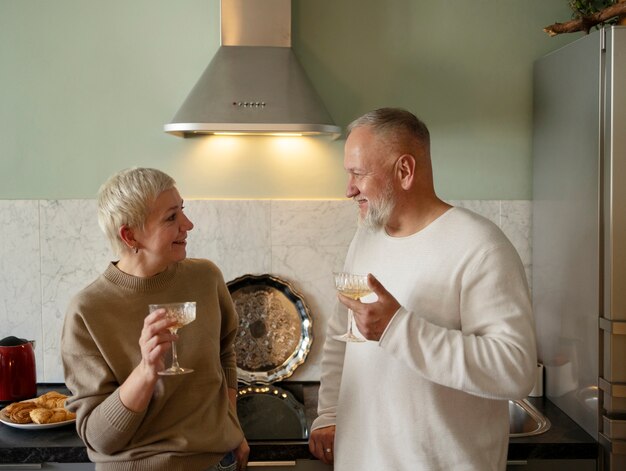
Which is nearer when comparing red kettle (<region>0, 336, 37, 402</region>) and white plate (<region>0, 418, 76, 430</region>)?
white plate (<region>0, 418, 76, 430</region>)

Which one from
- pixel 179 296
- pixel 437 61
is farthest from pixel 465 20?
pixel 179 296

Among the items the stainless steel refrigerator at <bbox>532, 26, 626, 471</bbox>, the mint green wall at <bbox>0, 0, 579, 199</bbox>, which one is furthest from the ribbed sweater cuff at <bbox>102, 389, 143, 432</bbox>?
the stainless steel refrigerator at <bbox>532, 26, 626, 471</bbox>

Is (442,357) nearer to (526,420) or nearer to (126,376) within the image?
(126,376)

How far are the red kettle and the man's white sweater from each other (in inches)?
50.1

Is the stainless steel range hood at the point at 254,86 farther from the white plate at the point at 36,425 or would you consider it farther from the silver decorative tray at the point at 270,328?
the white plate at the point at 36,425

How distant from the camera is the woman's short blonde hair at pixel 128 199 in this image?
1952 millimetres

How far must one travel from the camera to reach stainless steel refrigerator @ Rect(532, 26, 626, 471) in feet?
7.56

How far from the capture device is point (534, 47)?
299 cm

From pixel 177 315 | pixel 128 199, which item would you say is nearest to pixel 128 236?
pixel 128 199

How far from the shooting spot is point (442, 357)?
1.68 m

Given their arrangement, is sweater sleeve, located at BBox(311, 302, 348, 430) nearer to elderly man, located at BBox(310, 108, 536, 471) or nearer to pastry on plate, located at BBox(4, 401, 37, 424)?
elderly man, located at BBox(310, 108, 536, 471)

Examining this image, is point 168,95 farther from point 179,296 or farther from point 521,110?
point 521,110

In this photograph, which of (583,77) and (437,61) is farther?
(437,61)

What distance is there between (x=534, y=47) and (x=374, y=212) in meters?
1.44
